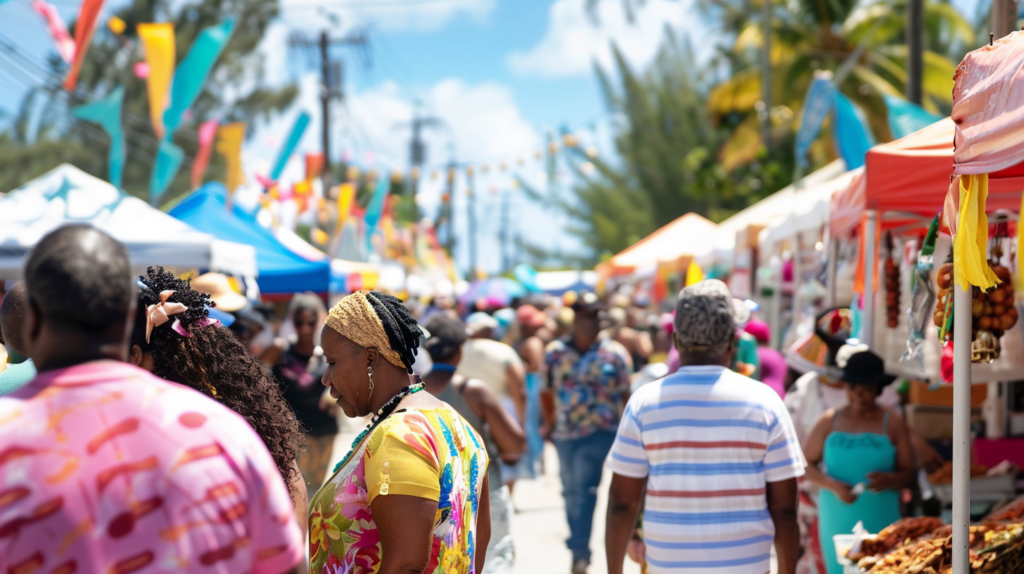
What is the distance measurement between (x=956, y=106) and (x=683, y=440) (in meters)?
1.36

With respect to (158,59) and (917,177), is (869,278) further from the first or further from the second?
(158,59)

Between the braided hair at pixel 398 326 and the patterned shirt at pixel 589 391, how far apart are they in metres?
4.11

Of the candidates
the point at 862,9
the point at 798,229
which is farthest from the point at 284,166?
the point at 862,9

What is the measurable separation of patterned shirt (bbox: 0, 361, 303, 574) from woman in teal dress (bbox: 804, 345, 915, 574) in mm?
3849

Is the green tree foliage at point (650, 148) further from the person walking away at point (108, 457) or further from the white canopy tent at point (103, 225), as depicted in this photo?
the person walking away at point (108, 457)

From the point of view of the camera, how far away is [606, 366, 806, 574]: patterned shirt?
3.19 metres

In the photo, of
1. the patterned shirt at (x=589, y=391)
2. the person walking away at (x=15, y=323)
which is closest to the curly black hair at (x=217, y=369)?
the person walking away at (x=15, y=323)

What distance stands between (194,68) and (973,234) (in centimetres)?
867

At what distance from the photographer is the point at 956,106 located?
113 inches

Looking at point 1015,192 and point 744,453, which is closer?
point 744,453

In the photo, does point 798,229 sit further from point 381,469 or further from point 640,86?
point 640,86

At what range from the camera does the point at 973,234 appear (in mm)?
2826

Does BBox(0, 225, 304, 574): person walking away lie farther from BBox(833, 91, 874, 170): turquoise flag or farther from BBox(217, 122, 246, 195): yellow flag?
BBox(217, 122, 246, 195): yellow flag

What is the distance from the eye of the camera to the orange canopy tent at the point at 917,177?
3656mm
